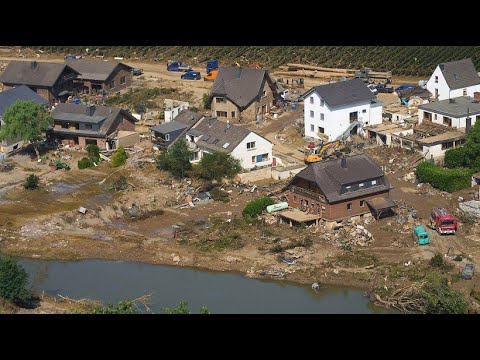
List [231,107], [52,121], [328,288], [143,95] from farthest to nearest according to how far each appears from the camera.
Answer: [143,95] < [231,107] < [52,121] < [328,288]

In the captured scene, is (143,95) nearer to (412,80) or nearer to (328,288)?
(412,80)

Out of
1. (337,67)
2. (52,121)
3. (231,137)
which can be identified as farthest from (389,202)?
(337,67)

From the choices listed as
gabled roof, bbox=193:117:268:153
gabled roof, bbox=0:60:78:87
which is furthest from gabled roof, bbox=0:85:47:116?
gabled roof, bbox=193:117:268:153

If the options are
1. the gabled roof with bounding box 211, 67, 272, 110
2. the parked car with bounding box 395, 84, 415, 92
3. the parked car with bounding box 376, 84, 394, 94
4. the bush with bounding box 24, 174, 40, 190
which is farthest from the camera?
the parked car with bounding box 376, 84, 394, 94

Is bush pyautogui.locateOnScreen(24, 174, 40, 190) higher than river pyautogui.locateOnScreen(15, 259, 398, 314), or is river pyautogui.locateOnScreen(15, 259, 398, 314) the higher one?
bush pyautogui.locateOnScreen(24, 174, 40, 190)

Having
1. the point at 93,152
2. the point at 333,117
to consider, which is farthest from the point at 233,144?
the point at 93,152

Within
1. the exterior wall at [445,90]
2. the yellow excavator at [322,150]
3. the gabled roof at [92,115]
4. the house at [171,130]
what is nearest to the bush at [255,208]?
the yellow excavator at [322,150]

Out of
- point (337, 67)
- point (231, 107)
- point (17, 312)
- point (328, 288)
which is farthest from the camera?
point (337, 67)

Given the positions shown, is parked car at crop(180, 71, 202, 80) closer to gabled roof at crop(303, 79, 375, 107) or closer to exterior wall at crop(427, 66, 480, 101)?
gabled roof at crop(303, 79, 375, 107)
